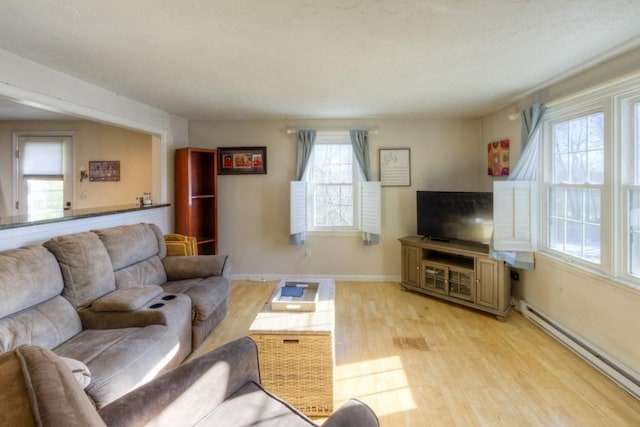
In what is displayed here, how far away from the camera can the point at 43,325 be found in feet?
6.21

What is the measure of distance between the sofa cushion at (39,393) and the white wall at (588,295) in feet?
10.1

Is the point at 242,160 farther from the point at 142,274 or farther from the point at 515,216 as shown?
the point at 515,216

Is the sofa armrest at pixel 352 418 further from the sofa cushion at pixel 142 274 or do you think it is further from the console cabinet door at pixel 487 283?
the console cabinet door at pixel 487 283

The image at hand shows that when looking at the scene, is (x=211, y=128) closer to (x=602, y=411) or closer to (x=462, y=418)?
(x=462, y=418)

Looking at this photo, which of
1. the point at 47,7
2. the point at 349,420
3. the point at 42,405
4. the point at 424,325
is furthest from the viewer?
the point at 424,325

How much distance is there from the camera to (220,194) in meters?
4.74

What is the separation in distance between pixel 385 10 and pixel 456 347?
2615mm

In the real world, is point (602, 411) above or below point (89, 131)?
below

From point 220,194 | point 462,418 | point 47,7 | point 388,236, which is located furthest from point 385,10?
point 220,194

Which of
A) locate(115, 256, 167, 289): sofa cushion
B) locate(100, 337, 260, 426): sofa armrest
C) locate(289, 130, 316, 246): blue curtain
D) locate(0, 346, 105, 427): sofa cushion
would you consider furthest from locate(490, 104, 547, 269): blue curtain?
locate(0, 346, 105, 427): sofa cushion

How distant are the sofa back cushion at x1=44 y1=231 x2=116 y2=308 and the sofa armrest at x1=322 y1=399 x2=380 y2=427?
1969 millimetres

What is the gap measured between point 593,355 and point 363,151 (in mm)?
3194

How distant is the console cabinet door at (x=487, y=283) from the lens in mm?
3387

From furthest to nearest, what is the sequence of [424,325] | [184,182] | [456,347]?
[184,182] → [424,325] → [456,347]
